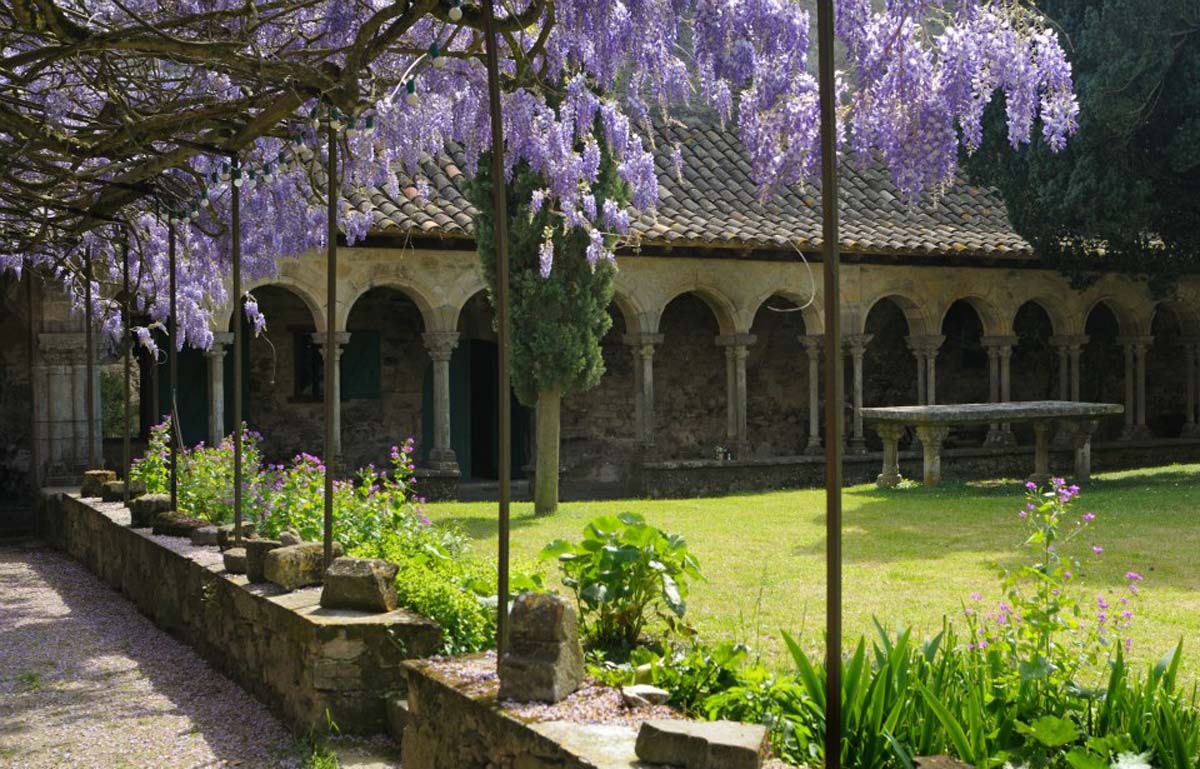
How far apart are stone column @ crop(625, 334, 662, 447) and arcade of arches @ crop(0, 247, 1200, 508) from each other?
0.08 feet

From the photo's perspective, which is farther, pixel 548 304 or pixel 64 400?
pixel 64 400

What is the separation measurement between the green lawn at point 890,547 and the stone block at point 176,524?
1878 millimetres

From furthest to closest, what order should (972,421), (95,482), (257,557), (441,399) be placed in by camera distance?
(441,399) < (972,421) < (95,482) < (257,557)

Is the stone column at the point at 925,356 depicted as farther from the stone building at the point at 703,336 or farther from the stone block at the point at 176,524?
the stone block at the point at 176,524

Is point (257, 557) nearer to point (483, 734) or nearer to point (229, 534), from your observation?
point (229, 534)

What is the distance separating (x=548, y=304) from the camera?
12.3 metres

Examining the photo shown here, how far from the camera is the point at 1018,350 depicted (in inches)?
804

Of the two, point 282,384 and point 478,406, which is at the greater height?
point 282,384

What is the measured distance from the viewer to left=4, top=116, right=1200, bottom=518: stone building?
15.0 metres

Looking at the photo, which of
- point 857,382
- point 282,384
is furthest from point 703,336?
point 282,384

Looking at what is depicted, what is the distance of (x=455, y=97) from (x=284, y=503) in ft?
8.07

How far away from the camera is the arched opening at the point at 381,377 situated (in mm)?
16812

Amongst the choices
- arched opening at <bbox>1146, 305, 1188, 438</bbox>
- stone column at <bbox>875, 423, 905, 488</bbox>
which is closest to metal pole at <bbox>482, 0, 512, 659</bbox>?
stone column at <bbox>875, 423, 905, 488</bbox>

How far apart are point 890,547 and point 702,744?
701cm
